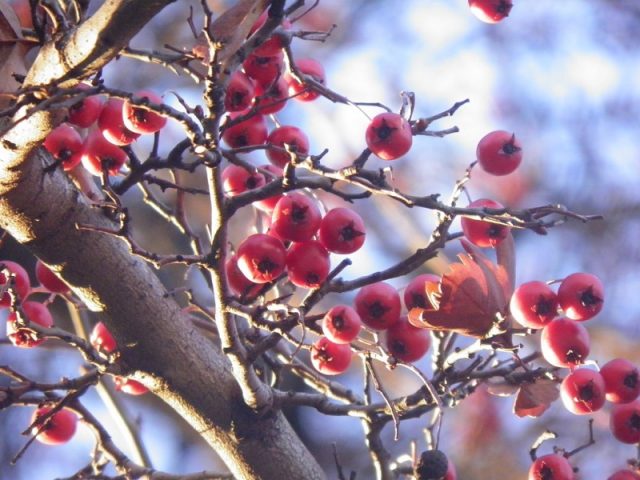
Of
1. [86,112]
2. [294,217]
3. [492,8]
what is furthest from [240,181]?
[492,8]

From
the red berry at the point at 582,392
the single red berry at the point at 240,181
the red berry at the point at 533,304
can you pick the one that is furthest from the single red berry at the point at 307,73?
the red berry at the point at 582,392

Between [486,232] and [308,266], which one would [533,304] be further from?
[308,266]

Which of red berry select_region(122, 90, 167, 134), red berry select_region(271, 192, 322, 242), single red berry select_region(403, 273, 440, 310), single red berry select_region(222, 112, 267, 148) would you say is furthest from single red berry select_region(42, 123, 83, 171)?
single red berry select_region(403, 273, 440, 310)

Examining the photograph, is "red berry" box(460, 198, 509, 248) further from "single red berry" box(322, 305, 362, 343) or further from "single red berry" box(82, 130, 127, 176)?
"single red berry" box(82, 130, 127, 176)

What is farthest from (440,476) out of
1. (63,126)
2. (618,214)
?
(618,214)

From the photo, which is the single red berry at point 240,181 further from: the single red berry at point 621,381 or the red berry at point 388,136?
the single red berry at point 621,381

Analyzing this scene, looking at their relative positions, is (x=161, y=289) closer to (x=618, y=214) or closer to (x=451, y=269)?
(x=451, y=269)
